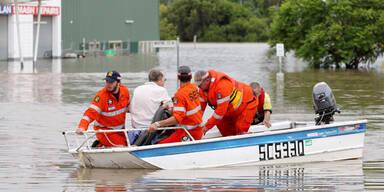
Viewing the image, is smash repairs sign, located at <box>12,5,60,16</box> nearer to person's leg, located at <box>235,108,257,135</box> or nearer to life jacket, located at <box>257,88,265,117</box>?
life jacket, located at <box>257,88,265,117</box>

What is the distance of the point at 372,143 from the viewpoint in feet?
46.6

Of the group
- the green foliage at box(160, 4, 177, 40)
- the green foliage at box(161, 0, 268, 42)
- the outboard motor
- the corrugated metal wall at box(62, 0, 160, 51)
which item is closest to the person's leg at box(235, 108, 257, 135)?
the outboard motor

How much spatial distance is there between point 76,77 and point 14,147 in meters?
20.3

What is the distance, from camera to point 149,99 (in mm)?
11242

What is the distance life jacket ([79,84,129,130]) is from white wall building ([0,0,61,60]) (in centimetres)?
3733

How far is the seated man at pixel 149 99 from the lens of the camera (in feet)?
36.8

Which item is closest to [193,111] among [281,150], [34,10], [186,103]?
[186,103]

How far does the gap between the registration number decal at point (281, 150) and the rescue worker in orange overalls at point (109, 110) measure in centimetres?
217

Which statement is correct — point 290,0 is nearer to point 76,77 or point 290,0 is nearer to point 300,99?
point 76,77

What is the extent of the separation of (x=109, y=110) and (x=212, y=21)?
121m

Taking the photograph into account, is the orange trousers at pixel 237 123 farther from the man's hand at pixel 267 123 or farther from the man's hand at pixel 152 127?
the man's hand at pixel 152 127

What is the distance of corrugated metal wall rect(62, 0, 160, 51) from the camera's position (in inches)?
2357

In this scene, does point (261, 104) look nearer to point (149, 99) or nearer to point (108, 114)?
point (149, 99)

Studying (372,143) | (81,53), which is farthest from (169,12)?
(372,143)
